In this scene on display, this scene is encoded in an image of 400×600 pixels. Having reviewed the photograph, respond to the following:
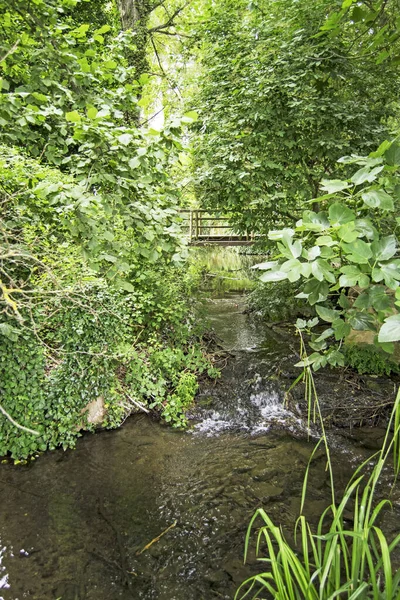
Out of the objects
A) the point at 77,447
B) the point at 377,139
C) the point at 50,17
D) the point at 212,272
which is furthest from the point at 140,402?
the point at 212,272

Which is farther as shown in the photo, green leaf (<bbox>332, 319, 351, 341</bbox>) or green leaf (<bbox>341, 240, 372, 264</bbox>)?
green leaf (<bbox>332, 319, 351, 341</bbox>)

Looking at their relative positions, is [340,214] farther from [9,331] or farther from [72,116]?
[9,331]

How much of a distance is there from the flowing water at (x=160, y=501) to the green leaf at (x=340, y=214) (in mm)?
2770

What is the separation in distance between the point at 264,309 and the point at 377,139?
15.9 ft

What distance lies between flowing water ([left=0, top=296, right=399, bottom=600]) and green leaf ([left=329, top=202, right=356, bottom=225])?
277 centimetres

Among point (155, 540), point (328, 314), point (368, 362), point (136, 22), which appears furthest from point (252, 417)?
point (136, 22)

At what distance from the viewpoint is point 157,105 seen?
11656mm

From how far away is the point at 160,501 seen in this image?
11.5 ft

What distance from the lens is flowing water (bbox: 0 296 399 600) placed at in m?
2.71

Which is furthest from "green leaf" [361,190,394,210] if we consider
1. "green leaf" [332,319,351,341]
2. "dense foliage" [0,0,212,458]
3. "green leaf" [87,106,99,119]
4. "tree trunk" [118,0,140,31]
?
"tree trunk" [118,0,140,31]

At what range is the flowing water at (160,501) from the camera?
2.71 metres

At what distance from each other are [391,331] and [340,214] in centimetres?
40

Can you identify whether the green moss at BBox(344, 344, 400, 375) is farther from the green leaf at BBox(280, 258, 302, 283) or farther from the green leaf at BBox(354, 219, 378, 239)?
the green leaf at BBox(280, 258, 302, 283)

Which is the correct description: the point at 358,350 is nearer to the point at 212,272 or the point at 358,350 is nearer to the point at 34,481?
the point at 34,481
